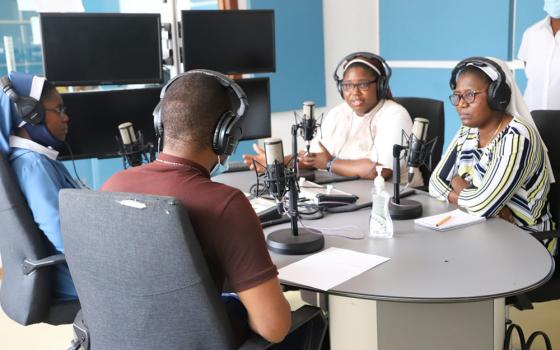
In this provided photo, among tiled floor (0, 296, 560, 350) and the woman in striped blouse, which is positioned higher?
the woman in striped blouse

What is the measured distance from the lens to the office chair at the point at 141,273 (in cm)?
117

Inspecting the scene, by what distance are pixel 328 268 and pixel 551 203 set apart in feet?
3.50

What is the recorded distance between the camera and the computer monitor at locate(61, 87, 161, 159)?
9.03 ft

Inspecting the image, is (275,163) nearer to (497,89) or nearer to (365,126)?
(497,89)

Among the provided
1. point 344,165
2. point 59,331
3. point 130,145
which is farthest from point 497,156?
point 59,331

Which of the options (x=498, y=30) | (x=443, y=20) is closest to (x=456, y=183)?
(x=498, y=30)

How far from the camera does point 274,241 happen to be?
1769mm

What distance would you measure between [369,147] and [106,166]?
152 cm

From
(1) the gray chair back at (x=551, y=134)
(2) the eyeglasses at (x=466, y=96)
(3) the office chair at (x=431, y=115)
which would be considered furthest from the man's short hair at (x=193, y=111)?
(3) the office chair at (x=431, y=115)

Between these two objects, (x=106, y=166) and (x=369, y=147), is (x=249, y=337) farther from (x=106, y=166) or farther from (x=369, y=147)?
(x=106, y=166)

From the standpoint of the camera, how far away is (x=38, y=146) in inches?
82.5

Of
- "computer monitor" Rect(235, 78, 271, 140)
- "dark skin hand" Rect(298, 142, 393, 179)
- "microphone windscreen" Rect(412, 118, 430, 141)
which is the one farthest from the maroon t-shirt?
"computer monitor" Rect(235, 78, 271, 140)

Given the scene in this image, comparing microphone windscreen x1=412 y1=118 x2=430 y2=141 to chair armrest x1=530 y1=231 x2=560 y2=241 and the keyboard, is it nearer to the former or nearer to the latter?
chair armrest x1=530 y1=231 x2=560 y2=241

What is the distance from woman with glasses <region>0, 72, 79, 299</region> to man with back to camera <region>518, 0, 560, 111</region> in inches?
104
